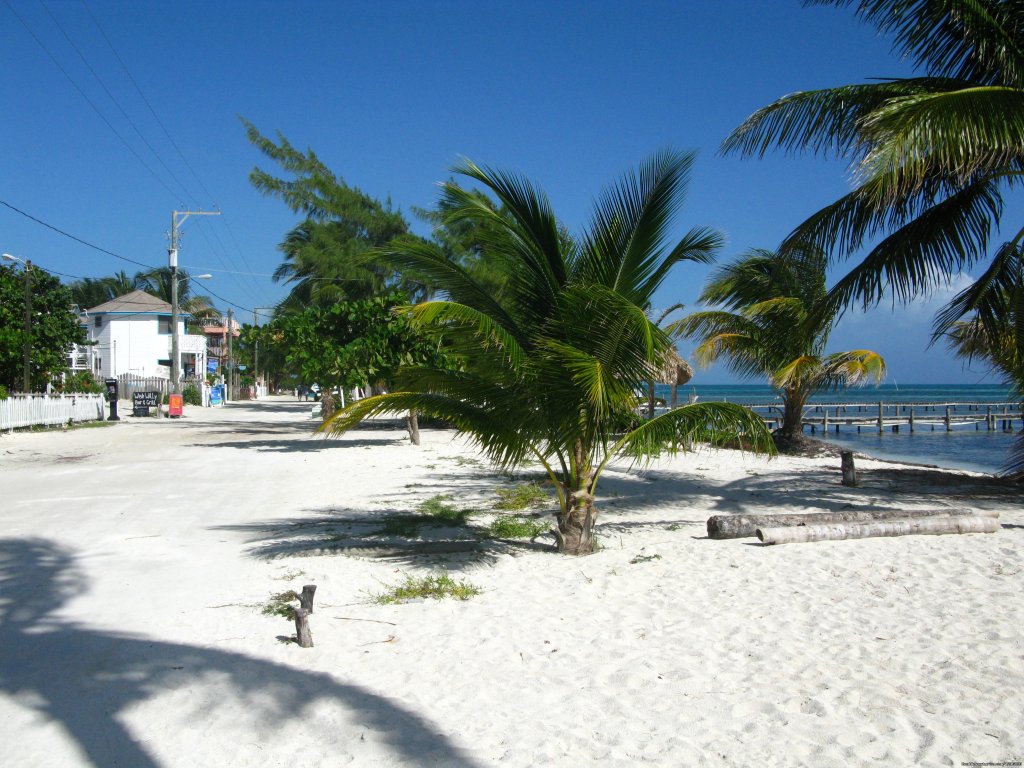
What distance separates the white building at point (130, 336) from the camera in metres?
54.0

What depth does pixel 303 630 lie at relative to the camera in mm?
5285

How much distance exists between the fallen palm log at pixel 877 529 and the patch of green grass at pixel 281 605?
4.60 metres

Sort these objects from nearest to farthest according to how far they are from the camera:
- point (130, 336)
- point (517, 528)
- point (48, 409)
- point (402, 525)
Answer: point (517, 528), point (402, 525), point (48, 409), point (130, 336)

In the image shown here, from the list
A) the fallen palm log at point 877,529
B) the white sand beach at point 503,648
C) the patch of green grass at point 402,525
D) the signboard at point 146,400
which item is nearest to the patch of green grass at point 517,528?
the white sand beach at point 503,648

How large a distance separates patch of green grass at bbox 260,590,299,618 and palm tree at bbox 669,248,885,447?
43.1 ft

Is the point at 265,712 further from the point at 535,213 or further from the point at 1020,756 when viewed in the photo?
the point at 535,213

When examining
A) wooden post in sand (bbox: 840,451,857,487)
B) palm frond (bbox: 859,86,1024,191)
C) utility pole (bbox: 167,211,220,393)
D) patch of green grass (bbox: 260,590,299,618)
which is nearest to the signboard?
utility pole (bbox: 167,211,220,393)

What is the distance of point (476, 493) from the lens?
12.3m

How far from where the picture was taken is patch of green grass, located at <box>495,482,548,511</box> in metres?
11.1

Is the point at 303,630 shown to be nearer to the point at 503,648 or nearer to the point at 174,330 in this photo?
the point at 503,648

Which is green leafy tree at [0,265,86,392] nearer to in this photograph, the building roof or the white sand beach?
the white sand beach

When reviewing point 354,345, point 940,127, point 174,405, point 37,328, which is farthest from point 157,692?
point 174,405

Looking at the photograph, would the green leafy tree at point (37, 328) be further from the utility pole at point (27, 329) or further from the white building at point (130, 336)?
the white building at point (130, 336)

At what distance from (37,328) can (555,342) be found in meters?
28.3
